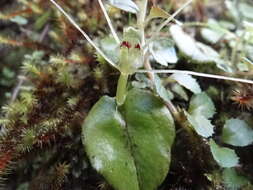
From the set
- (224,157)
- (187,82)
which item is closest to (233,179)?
(224,157)

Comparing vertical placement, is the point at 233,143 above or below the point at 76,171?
above

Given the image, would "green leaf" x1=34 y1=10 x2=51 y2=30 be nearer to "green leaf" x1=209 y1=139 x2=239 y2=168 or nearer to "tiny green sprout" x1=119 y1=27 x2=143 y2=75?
"tiny green sprout" x1=119 y1=27 x2=143 y2=75

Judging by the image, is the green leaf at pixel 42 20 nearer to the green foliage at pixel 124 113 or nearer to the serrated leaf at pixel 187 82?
the green foliage at pixel 124 113

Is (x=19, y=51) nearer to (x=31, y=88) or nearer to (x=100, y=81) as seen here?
(x=31, y=88)

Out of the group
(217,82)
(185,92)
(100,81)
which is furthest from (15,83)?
(217,82)

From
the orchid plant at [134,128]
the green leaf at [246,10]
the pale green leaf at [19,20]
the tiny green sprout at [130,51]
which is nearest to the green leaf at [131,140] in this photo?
the orchid plant at [134,128]
